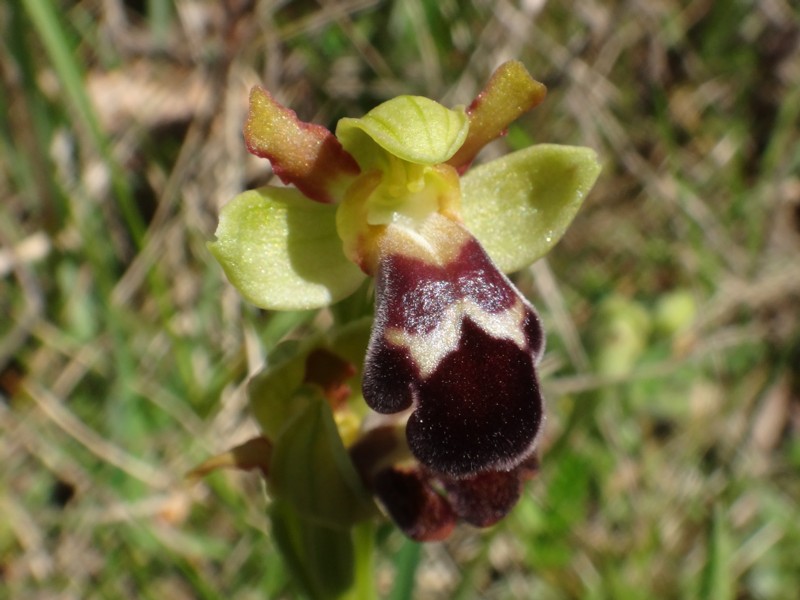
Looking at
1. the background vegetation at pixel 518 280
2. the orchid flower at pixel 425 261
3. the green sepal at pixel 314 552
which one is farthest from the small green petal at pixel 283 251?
the background vegetation at pixel 518 280

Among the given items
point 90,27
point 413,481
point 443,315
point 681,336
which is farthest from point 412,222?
point 90,27

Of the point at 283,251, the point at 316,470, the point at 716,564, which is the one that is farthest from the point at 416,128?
the point at 716,564

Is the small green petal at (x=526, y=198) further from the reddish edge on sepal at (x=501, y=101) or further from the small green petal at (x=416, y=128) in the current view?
A: the small green petal at (x=416, y=128)

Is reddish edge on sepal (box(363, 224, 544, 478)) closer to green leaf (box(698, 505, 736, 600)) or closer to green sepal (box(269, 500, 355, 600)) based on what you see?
green sepal (box(269, 500, 355, 600))

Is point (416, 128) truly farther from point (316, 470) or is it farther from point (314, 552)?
point (314, 552)

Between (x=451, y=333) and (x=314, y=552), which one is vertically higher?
(x=451, y=333)

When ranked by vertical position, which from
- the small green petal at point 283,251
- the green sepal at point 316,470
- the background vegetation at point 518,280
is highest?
the small green petal at point 283,251
